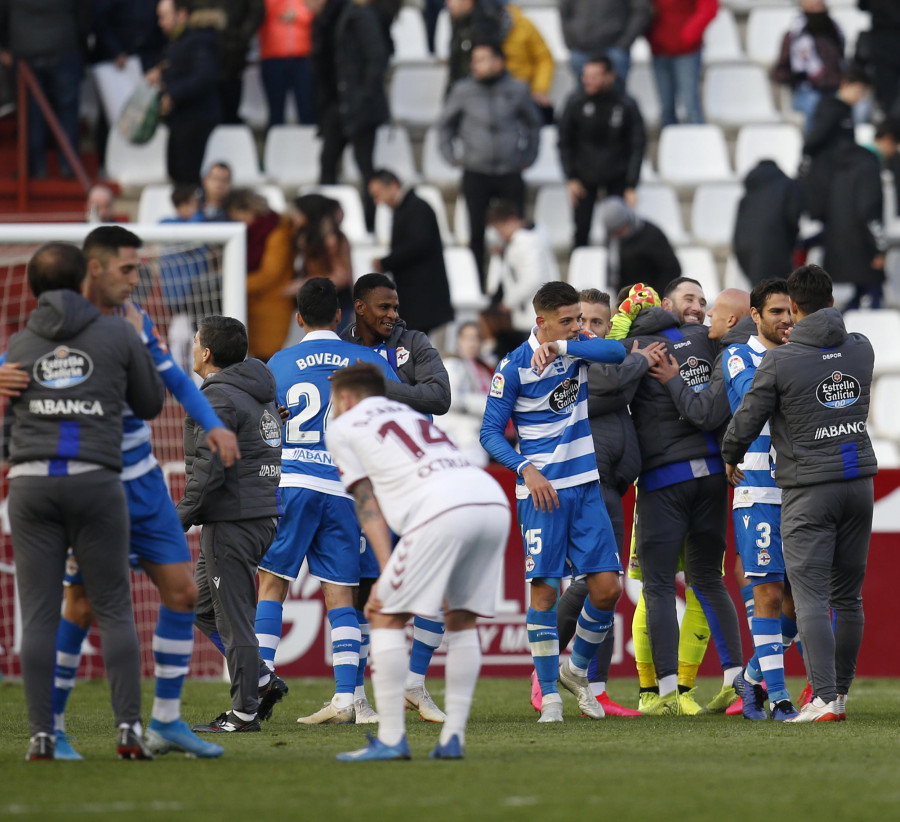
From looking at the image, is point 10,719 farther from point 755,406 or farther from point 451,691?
point 755,406

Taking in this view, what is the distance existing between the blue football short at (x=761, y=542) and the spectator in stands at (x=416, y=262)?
5332 mm

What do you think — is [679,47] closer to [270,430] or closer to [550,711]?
[270,430]

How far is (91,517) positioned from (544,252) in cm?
864

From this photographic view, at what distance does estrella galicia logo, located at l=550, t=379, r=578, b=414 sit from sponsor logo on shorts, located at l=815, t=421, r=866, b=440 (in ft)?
4.15

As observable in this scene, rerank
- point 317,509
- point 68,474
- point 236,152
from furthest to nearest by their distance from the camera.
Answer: point 236,152 < point 317,509 < point 68,474

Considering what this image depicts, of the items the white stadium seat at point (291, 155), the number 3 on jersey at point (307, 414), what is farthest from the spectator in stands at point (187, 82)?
the number 3 on jersey at point (307, 414)

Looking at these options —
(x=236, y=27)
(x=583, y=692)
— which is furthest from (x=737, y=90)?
(x=583, y=692)

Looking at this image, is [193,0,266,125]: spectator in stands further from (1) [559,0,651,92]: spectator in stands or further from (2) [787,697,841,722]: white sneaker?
(2) [787,697,841,722]: white sneaker

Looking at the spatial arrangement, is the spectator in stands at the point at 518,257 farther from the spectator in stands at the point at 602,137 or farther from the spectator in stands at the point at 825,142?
the spectator in stands at the point at 825,142

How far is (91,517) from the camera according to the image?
598 centimetres

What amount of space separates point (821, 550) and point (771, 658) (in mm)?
703

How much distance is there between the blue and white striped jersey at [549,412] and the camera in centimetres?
796

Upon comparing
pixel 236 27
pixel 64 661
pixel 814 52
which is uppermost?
pixel 236 27

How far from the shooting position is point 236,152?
1647cm
